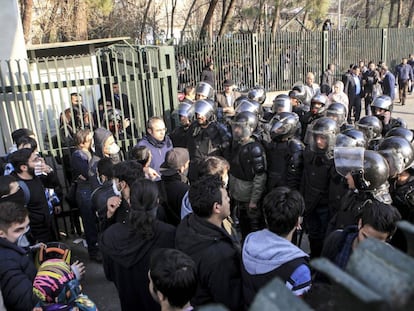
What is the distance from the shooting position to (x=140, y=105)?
23.2 ft

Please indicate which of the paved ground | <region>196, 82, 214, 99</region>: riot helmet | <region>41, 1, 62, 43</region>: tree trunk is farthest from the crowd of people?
<region>41, 1, 62, 43</region>: tree trunk

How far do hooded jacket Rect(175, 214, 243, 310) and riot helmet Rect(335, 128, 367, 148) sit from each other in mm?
2206

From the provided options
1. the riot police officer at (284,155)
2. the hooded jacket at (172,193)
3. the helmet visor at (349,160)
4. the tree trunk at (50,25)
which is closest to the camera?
the helmet visor at (349,160)

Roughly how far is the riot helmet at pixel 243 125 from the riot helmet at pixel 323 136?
3.07 feet

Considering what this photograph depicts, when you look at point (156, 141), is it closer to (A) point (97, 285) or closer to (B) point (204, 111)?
(B) point (204, 111)

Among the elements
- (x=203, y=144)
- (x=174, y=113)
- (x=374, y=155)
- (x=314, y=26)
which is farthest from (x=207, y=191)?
(x=314, y=26)

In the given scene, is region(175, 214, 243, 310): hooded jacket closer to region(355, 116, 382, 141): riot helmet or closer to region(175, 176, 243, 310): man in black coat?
region(175, 176, 243, 310): man in black coat

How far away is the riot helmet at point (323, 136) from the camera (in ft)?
15.0

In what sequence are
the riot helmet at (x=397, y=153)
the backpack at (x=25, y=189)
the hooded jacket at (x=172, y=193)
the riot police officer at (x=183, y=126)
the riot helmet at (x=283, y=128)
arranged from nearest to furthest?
1. the hooded jacket at (x=172, y=193)
2. the riot helmet at (x=397, y=153)
3. the backpack at (x=25, y=189)
4. the riot helmet at (x=283, y=128)
5. the riot police officer at (x=183, y=126)

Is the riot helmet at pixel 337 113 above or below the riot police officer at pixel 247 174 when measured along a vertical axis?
above

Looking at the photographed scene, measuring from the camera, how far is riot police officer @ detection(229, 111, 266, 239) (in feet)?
16.5

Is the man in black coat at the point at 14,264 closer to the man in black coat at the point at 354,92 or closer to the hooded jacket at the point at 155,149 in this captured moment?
the hooded jacket at the point at 155,149

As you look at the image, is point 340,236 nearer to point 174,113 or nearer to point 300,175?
point 300,175

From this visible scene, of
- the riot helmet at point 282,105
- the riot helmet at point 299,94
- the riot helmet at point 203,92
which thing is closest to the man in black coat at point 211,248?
the riot helmet at point 282,105
